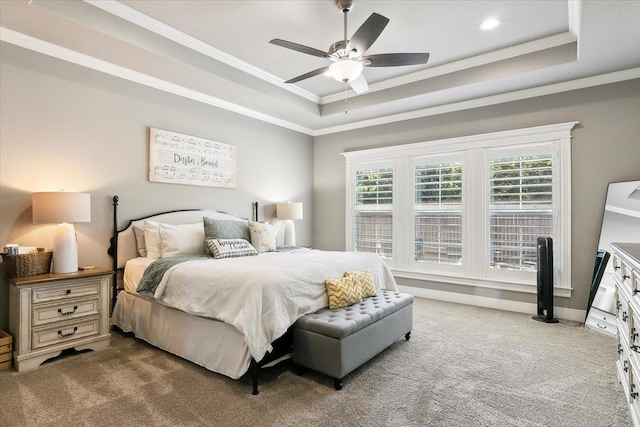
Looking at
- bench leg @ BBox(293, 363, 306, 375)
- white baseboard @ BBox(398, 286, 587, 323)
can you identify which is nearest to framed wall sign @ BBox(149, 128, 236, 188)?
bench leg @ BBox(293, 363, 306, 375)

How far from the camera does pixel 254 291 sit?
2404mm

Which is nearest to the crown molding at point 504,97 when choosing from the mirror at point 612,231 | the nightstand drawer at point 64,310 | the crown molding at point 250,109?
the crown molding at point 250,109

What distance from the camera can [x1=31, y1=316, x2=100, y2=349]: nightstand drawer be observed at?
9.04 ft

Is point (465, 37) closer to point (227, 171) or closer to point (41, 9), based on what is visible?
point (227, 171)

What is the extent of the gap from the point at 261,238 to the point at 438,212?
2615 millimetres

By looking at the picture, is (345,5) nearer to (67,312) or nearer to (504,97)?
(504,97)

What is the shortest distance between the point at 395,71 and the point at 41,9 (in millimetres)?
3624

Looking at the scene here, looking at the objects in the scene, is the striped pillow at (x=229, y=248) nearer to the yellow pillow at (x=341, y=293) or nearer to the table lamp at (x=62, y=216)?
the table lamp at (x=62, y=216)

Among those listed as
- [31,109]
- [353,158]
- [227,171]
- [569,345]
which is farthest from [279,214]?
[569,345]

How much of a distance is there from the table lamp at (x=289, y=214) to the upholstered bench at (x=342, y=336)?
2651 millimetres

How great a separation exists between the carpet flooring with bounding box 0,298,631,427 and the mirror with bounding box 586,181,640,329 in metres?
0.58

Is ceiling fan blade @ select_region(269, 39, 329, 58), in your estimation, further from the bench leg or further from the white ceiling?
the bench leg

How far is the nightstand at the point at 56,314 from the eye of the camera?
2.68m

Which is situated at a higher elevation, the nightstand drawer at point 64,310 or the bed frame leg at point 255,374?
the nightstand drawer at point 64,310
